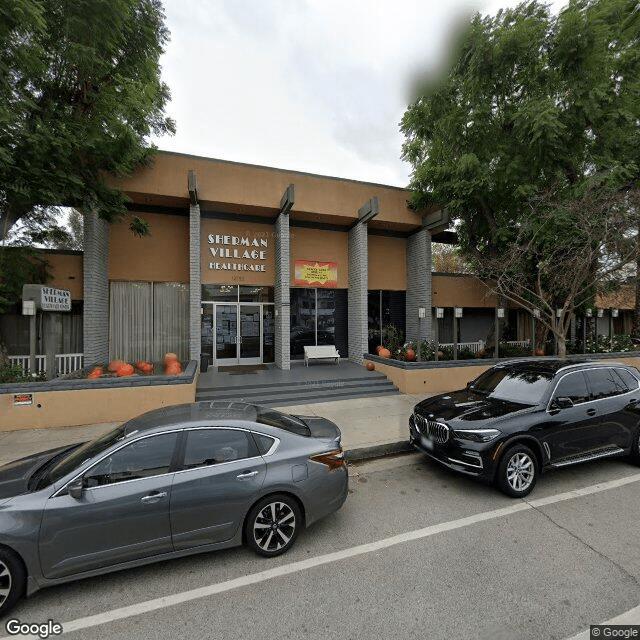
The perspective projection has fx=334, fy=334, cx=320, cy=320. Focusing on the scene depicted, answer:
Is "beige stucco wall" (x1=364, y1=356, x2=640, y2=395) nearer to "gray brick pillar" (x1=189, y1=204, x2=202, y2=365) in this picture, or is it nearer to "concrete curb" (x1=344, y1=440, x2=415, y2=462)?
"concrete curb" (x1=344, y1=440, x2=415, y2=462)

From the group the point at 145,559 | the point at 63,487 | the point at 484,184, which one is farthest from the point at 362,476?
the point at 484,184

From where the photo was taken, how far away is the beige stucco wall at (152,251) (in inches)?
438

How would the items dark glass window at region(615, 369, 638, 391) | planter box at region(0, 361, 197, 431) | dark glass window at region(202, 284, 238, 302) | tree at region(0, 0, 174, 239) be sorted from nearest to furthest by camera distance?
dark glass window at region(615, 369, 638, 391)
tree at region(0, 0, 174, 239)
planter box at region(0, 361, 197, 431)
dark glass window at region(202, 284, 238, 302)

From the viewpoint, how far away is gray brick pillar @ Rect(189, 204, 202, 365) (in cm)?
1074

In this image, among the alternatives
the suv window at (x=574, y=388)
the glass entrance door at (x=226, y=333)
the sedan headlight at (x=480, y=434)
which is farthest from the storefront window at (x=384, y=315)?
the sedan headlight at (x=480, y=434)

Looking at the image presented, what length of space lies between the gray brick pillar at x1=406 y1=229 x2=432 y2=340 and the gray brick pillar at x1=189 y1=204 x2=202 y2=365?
839cm

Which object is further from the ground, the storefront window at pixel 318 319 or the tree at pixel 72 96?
the tree at pixel 72 96

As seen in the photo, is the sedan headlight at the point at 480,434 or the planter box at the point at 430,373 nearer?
the sedan headlight at the point at 480,434

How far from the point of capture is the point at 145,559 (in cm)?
294

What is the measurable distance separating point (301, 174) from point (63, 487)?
1152cm

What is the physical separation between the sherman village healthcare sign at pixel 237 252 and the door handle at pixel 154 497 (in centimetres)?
983

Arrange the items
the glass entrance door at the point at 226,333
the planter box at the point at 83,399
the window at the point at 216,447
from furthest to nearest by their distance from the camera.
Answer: the glass entrance door at the point at 226,333, the planter box at the point at 83,399, the window at the point at 216,447

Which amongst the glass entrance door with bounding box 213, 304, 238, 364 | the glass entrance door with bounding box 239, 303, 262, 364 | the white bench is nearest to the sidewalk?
the white bench

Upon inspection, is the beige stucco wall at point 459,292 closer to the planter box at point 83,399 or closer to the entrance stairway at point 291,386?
the entrance stairway at point 291,386
